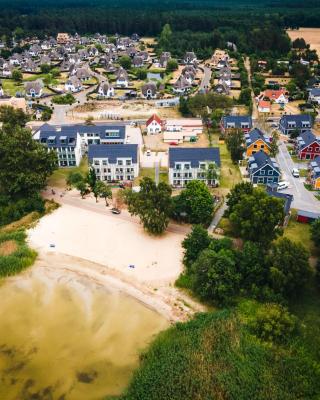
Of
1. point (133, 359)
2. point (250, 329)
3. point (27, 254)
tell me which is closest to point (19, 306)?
point (27, 254)

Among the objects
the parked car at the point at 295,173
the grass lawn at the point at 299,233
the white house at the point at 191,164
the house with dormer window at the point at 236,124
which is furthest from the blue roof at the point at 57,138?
the grass lawn at the point at 299,233

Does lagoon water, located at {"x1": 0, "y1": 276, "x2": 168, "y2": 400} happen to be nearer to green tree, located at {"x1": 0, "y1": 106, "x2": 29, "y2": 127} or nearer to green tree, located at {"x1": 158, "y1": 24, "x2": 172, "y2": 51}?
green tree, located at {"x1": 0, "y1": 106, "x2": 29, "y2": 127}

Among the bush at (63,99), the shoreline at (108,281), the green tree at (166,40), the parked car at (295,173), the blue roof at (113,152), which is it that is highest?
the green tree at (166,40)

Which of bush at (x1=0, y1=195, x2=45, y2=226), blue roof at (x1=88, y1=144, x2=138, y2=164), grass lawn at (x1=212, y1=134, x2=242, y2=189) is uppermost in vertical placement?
blue roof at (x1=88, y1=144, x2=138, y2=164)

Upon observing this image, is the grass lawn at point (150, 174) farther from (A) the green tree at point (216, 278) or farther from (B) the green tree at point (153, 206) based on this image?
(A) the green tree at point (216, 278)

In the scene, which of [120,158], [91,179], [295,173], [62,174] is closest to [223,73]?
[295,173]

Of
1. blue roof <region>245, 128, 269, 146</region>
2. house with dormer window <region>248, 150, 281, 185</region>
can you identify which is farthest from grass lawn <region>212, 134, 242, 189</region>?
blue roof <region>245, 128, 269, 146</region>
